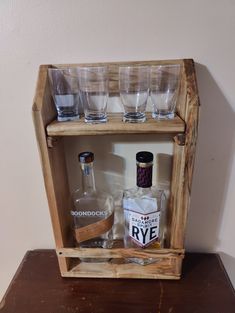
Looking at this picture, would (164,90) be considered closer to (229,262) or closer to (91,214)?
(91,214)

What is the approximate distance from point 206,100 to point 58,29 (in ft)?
1.13

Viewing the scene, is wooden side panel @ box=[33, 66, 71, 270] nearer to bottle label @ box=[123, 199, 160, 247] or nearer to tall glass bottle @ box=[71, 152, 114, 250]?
tall glass bottle @ box=[71, 152, 114, 250]

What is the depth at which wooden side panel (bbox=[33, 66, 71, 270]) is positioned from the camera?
1.41 feet

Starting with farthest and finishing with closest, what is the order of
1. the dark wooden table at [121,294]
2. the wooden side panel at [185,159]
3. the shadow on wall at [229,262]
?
the shadow on wall at [229,262] → the dark wooden table at [121,294] → the wooden side panel at [185,159]

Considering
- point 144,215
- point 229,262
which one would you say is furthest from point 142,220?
point 229,262

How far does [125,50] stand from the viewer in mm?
492

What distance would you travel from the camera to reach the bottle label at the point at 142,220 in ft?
1.69

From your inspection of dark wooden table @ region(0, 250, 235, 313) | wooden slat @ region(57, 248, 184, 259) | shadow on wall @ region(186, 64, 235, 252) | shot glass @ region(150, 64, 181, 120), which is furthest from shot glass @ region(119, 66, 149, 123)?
dark wooden table @ region(0, 250, 235, 313)

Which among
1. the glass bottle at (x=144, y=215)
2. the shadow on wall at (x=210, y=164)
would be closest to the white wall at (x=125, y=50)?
the shadow on wall at (x=210, y=164)

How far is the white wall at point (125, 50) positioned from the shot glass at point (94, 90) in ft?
0.21

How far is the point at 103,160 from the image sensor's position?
586 millimetres

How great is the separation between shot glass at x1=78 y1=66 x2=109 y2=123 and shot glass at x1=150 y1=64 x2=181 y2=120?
3.7 inches

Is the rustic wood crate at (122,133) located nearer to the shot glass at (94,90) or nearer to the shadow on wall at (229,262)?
the shot glass at (94,90)

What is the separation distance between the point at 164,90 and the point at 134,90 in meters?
0.06
